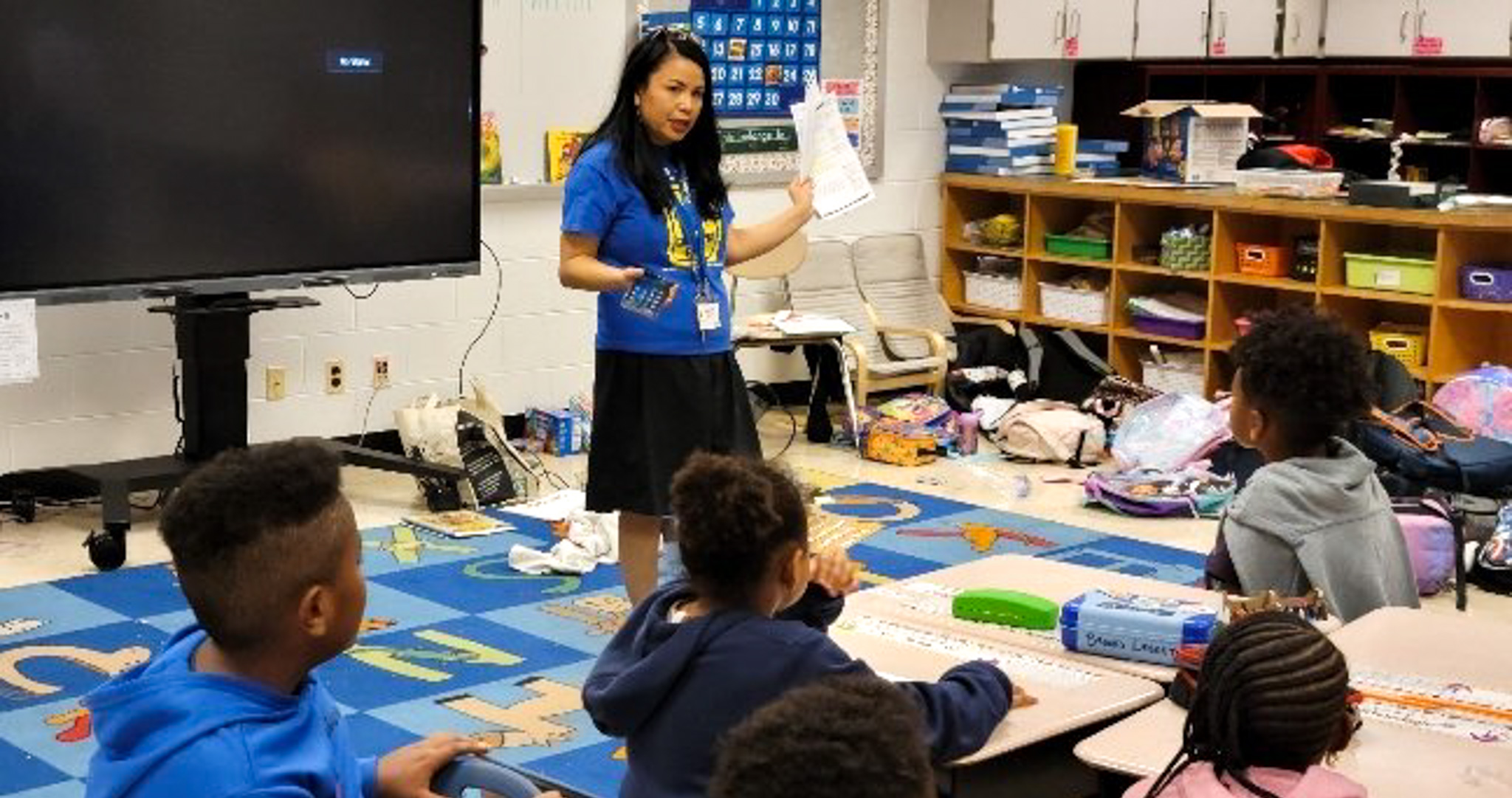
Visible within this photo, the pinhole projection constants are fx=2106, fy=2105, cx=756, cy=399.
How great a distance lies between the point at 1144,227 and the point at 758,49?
170cm

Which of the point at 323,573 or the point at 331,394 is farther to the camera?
the point at 331,394

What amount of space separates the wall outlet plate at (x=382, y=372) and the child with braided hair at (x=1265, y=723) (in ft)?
17.0

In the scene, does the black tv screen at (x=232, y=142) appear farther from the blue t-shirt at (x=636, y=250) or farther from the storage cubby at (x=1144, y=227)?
the storage cubby at (x=1144, y=227)

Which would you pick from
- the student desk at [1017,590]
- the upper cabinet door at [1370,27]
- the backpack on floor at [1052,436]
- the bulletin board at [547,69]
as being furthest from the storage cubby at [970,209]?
the student desk at [1017,590]

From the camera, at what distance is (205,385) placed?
6180mm

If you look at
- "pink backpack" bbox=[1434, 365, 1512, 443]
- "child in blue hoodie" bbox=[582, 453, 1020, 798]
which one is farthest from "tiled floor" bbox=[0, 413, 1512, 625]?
"child in blue hoodie" bbox=[582, 453, 1020, 798]

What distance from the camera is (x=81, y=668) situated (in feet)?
15.7

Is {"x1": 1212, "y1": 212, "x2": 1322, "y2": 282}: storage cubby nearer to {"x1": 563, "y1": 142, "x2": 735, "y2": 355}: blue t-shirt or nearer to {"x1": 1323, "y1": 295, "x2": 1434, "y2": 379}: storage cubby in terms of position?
{"x1": 1323, "y1": 295, "x2": 1434, "y2": 379}: storage cubby

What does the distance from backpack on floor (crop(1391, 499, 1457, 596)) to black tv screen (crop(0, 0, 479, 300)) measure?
117 inches

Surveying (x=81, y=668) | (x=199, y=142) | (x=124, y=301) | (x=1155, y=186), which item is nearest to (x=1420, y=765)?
(x=81, y=668)

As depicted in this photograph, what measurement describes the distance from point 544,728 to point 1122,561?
2.19 meters

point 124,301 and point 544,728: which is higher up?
point 124,301

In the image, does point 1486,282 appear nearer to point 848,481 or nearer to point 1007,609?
point 848,481

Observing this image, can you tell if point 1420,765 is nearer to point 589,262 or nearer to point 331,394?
point 589,262
